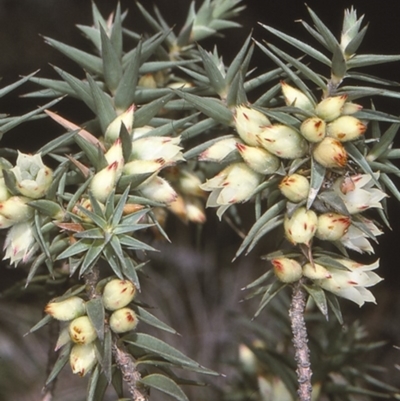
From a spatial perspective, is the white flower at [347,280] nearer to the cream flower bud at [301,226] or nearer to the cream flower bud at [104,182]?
the cream flower bud at [301,226]

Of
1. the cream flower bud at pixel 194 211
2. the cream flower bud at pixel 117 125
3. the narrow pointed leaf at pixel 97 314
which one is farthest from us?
the cream flower bud at pixel 194 211

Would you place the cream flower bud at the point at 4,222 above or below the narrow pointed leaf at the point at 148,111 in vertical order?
below

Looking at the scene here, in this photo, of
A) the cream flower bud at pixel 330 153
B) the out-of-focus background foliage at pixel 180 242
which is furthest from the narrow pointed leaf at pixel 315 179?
the out-of-focus background foliage at pixel 180 242

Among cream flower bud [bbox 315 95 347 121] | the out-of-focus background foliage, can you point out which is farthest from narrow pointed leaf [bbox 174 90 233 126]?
the out-of-focus background foliage

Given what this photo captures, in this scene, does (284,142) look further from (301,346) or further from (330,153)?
(301,346)

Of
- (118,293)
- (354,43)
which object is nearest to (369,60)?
(354,43)

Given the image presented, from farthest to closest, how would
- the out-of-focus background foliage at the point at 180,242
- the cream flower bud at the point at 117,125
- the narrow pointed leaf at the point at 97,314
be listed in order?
the out-of-focus background foliage at the point at 180,242 < the cream flower bud at the point at 117,125 < the narrow pointed leaf at the point at 97,314

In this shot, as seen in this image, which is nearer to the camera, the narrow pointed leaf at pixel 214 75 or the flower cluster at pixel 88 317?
the flower cluster at pixel 88 317

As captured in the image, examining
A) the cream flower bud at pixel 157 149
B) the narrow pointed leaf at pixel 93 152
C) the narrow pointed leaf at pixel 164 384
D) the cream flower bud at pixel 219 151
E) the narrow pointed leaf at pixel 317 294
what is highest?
the narrow pointed leaf at pixel 93 152
